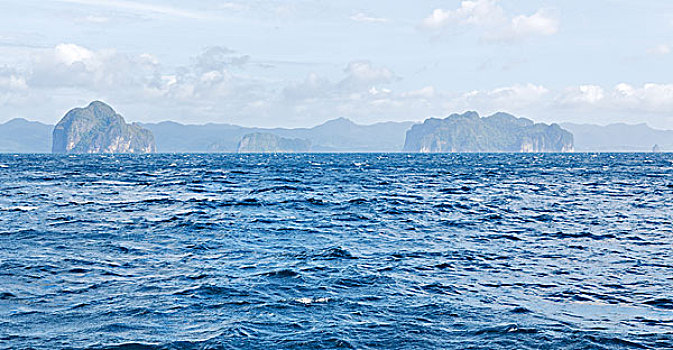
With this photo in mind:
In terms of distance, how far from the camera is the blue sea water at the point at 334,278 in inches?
516

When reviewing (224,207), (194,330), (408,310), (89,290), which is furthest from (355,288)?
(224,207)

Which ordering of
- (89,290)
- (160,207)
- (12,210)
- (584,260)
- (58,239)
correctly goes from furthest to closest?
(160,207) < (12,210) < (58,239) < (584,260) < (89,290)

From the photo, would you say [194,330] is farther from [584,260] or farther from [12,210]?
[12,210]

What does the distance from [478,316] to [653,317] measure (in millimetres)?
4008

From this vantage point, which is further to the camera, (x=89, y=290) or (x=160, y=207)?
(x=160, y=207)

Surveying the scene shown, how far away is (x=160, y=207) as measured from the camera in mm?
38969

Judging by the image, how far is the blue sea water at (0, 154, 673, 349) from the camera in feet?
43.0

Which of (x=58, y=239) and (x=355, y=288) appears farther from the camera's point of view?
(x=58, y=239)

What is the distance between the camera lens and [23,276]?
734 inches

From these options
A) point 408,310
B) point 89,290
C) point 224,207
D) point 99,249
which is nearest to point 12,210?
point 224,207

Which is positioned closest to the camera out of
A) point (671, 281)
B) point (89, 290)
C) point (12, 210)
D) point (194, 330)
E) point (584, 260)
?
point (194, 330)

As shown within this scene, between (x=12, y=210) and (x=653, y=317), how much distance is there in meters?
33.5

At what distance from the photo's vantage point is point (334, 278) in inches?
730

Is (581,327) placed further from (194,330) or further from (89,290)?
(89,290)
